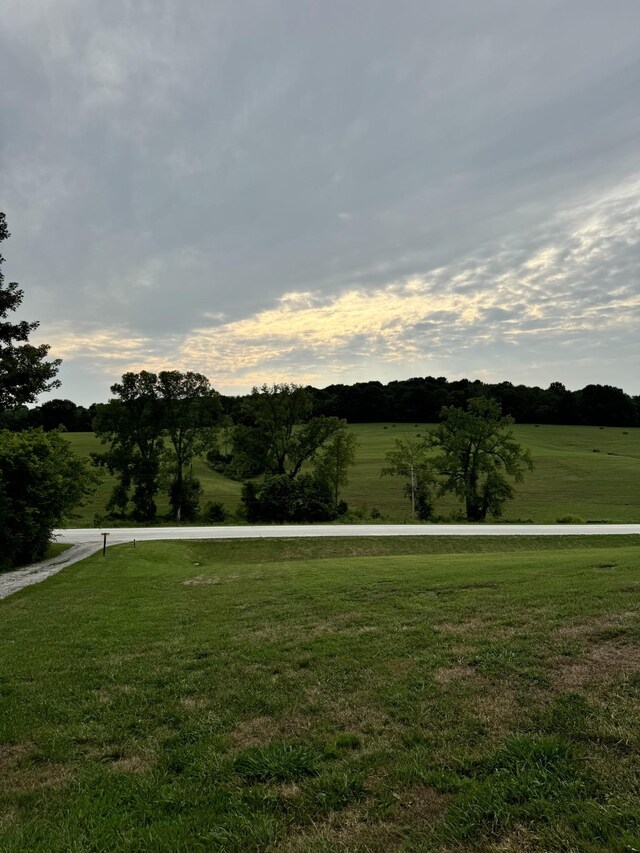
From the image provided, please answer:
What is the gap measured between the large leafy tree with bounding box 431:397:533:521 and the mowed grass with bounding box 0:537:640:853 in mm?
37597

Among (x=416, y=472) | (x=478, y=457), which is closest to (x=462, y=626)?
(x=416, y=472)

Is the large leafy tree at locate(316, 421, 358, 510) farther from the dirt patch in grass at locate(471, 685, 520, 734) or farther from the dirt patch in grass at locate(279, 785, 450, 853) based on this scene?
the dirt patch in grass at locate(279, 785, 450, 853)

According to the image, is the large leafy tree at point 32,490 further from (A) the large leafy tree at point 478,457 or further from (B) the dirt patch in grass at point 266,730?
(A) the large leafy tree at point 478,457

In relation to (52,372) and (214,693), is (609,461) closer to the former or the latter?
Result: (52,372)

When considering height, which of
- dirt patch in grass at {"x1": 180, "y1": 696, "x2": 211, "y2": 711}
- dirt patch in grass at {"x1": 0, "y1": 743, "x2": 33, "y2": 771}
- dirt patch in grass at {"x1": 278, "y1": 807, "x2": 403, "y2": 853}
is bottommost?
dirt patch in grass at {"x1": 180, "y1": 696, "x2": 211, "y2": 711}

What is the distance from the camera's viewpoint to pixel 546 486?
200 ft

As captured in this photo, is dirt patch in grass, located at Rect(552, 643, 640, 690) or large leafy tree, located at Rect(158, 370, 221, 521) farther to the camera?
large leafy tree, located at Rect(158, 370, 221, 521)

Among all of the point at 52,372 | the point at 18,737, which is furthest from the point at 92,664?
the point at 52,372

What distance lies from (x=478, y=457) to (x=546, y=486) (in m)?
18.3

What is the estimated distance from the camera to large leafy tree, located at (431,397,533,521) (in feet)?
152

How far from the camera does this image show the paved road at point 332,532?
31.7 metres

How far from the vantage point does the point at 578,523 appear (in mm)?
38938

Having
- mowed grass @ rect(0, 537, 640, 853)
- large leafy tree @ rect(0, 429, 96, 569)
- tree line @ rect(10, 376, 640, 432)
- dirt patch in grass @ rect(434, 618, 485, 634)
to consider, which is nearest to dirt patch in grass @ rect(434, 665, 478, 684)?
mowed grass @ rect(0, 537, 640, 853)

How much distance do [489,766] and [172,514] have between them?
153 ft
